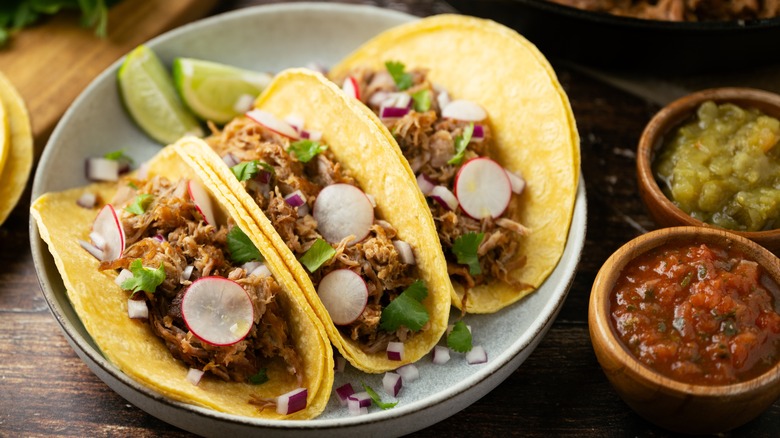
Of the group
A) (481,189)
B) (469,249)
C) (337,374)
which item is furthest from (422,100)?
(337,374)

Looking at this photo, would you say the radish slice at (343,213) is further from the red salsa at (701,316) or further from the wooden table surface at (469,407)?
the red salsa at (701,316)

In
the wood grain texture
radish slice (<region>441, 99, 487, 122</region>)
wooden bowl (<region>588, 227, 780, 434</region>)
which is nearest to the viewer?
wooden bowl (<region>588, 227, 780, 434</region>)

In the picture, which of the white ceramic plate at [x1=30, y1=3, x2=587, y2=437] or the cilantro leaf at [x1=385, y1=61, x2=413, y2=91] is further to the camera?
the cilantro leaf at [x1=385, y1=61, x2=413, y2=91]

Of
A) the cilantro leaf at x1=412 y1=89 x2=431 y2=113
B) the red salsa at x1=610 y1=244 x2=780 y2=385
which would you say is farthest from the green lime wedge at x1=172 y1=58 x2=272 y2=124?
the red salsa at x1=610 y1=244 x2=780 y2=385

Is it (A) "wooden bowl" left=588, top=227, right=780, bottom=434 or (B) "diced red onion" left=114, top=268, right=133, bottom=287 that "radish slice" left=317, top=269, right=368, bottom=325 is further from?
(A) "wooden bowl" left=588, top=227, right=780, bottom=434

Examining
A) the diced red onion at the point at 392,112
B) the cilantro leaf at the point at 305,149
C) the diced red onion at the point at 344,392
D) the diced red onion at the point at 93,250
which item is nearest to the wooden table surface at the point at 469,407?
the diced red onion at the point at 344,392

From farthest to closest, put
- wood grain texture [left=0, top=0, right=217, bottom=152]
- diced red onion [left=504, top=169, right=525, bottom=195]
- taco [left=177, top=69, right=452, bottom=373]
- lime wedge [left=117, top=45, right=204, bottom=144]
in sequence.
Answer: wood grain texture [left=0, top=0, right=217, bottom=152] < lime wedge [left=117, top=45, right=204, bottom=144] < diced red onion [left=504, top=169, right=525, bottom=195] < taco [left=177, top=69, right=452, bottom=373]
